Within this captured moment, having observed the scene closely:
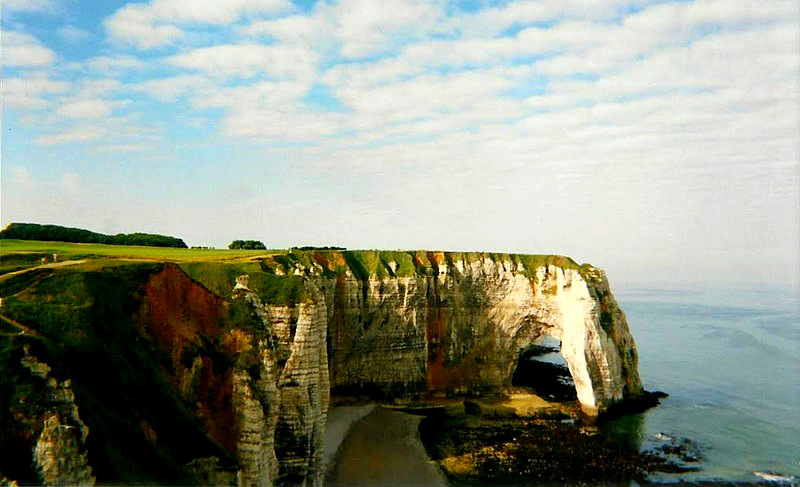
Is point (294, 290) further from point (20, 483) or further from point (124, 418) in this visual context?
point (20, 483)

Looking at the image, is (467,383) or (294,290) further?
(467,383)

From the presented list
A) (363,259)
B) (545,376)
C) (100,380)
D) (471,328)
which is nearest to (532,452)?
(471,328)

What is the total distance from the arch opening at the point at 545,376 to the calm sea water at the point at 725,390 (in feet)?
28.7

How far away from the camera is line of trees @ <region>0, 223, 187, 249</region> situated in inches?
1741

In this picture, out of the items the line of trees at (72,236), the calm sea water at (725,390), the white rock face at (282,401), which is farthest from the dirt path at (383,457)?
the line of trees at (72,236)

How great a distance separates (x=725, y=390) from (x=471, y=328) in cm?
3010

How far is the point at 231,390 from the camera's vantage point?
2072cm

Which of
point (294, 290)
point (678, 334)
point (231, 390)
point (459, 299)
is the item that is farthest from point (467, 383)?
point (678, 334)

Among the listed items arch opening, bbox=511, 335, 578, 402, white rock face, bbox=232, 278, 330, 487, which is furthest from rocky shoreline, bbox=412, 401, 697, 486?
white rock face, bbox=232, 278, 330, 487

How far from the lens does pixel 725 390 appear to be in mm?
60094

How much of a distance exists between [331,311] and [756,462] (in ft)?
115

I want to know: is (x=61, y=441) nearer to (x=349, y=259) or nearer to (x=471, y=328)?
(x=349, y=259)

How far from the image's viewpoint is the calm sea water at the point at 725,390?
40.8 m

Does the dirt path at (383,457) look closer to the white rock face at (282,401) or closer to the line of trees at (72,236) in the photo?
the white rock face at (282,401)
